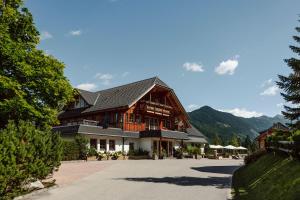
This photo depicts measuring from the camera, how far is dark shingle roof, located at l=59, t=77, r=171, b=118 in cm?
4600

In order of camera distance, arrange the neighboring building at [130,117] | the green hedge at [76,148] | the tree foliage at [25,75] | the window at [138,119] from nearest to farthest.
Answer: the tree foliage at [25,75]
the green hedge at [76,148]
the neighboring building at [130,117]
the window at [138,119]

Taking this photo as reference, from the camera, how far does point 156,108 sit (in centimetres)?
4903

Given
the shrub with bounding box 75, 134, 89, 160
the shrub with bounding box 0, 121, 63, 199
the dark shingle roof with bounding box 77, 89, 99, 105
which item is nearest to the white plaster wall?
the shrub with bounding box 75, 134, 89, 160

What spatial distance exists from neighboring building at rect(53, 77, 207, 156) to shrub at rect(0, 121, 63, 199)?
2204 cm

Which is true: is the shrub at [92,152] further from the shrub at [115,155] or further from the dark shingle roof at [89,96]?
the dark shingle roof at [89,96]

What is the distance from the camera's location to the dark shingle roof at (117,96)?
46.0 m

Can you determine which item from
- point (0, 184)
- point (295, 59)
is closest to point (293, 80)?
point (295, 59)

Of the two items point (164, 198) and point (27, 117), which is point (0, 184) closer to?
point (164, 198)

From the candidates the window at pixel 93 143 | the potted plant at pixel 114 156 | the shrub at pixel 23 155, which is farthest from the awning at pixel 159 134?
the shrub at pixel 23 155

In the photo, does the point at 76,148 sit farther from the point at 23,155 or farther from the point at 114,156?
the point at 23,155

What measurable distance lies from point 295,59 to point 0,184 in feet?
62.5

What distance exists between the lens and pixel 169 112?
173 feet

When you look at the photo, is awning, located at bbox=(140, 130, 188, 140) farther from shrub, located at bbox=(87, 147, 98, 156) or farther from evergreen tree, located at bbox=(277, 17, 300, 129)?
A: evergreen tree, located at bbox=(277, 17, 300, 129)

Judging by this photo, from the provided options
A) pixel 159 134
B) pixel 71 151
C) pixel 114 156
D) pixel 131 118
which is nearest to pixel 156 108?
pixel 131 118
